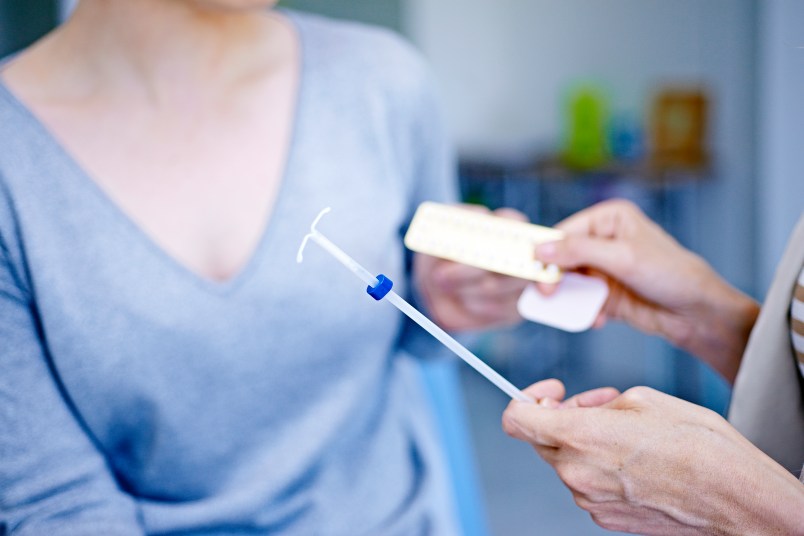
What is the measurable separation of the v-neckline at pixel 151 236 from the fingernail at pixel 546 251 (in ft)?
0.74

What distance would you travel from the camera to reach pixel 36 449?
61 centimetres

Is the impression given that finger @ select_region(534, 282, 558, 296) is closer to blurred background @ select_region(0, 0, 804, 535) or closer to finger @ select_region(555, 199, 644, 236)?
finger @ select_region(555, 199, 644, 236)

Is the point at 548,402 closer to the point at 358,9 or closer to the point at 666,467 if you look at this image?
the point at 666,467

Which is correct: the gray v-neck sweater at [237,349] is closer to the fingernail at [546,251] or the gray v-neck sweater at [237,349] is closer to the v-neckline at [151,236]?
the v-neckline at [151,236]

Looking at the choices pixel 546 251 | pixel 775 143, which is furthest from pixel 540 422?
pixel 775 143

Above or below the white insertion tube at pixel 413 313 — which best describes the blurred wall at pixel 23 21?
above

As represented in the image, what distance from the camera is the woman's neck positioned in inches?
25.1

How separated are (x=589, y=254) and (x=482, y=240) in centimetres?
9

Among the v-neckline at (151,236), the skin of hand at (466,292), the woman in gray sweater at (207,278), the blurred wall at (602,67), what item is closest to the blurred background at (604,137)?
the blurred wall at (602,67)

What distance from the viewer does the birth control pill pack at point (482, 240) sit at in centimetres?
66

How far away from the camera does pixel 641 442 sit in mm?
469

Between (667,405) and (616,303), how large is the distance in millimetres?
278

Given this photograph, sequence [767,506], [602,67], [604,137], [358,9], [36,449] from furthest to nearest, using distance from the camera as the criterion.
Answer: [602,67] < [604,137] < [358,9] < [36,449] < [767,506]

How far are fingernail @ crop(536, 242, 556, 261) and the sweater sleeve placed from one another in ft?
1.30
